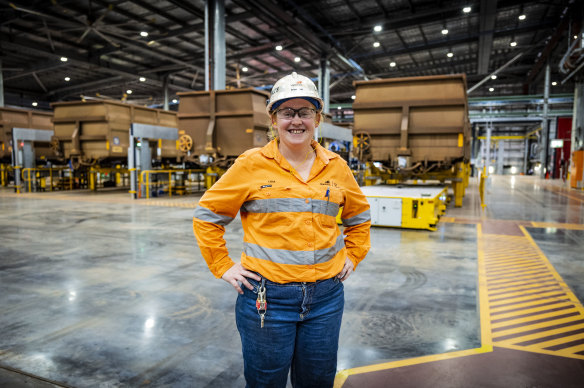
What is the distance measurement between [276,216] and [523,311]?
3296 mm

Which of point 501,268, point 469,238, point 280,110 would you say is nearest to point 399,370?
point 280,110

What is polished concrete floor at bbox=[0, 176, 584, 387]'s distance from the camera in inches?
105

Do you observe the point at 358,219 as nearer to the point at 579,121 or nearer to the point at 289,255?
the point at 289,255

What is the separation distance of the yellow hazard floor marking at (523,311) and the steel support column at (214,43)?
11469mm

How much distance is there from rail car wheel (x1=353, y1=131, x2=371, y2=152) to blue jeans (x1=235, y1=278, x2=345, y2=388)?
8.91 m

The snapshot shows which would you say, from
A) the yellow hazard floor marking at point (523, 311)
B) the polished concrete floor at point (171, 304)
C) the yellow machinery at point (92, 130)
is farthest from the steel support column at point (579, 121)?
the yellow machinery at point (92, 130)

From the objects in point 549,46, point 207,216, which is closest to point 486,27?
point 549,46

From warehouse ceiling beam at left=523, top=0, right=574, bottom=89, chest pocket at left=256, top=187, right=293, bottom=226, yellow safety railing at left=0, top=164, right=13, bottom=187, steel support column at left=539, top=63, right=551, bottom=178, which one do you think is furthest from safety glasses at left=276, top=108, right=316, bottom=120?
steel support column at left=539, top=63, right=551, bottom=178

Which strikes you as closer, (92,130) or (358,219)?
(358,219)

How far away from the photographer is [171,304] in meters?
3.79

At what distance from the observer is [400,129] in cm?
987

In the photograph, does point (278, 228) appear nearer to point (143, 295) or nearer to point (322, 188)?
point (322, 188)

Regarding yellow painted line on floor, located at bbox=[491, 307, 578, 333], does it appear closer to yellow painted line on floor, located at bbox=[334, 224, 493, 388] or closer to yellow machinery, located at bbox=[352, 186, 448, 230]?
yellow painted line on floor, located at bbox=[334, 224, 493, 388]

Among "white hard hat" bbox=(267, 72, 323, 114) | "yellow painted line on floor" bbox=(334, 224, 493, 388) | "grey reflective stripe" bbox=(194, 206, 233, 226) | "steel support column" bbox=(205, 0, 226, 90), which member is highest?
"steel support column" bbox=(205, 0, 226, 90)
